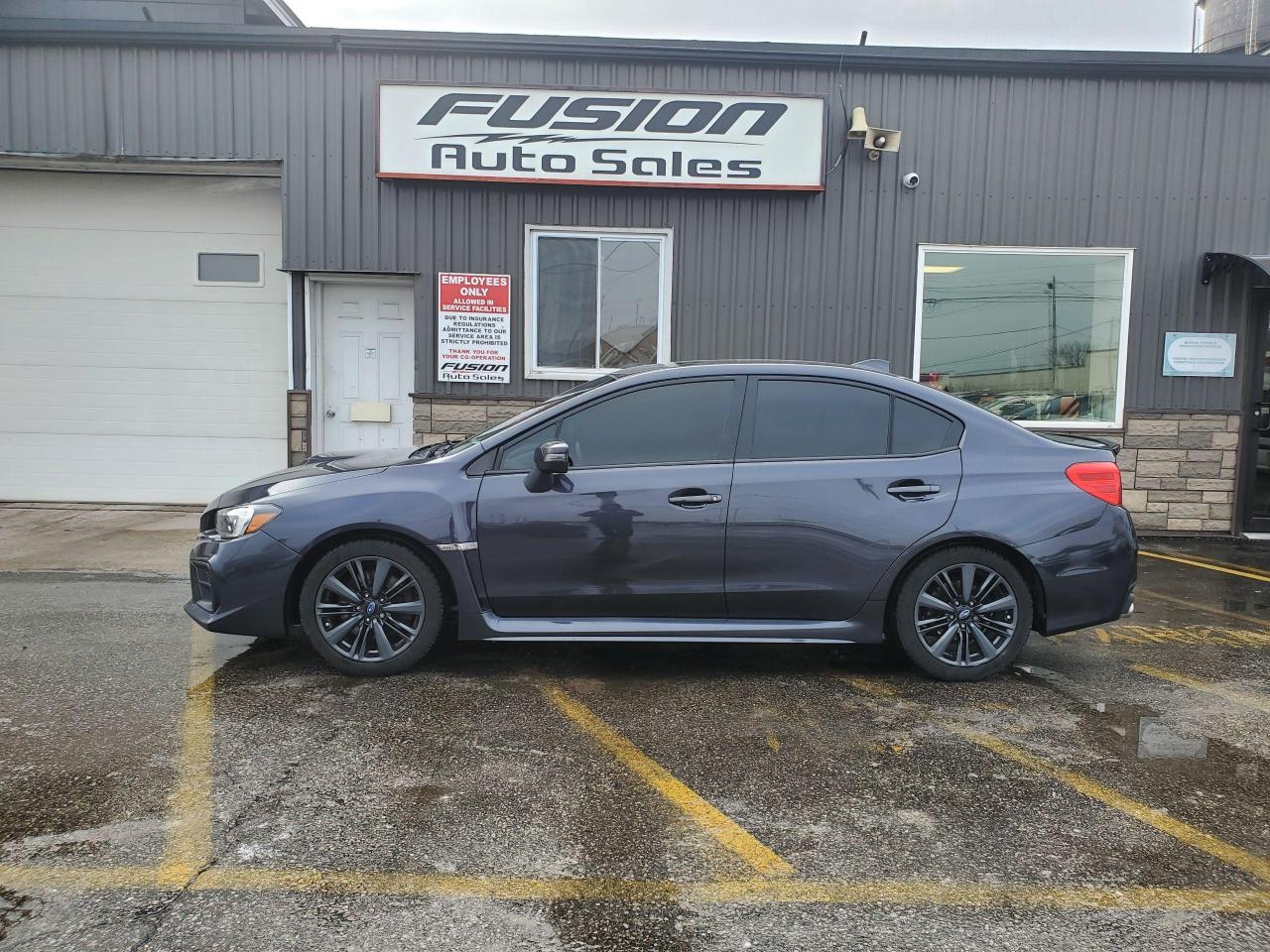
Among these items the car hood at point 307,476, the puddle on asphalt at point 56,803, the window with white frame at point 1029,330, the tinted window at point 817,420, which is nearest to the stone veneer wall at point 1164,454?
the window with white frame at point 1029,330

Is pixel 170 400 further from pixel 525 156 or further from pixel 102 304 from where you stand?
pixel 525 156

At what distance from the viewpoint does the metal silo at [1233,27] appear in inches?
457

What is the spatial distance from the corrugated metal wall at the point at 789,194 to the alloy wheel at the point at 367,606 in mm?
5165

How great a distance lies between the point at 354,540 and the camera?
15.2 feet

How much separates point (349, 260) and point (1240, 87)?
9117 mm

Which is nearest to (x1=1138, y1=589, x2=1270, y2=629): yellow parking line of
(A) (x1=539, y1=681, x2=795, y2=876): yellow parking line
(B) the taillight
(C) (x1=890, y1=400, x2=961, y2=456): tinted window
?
(B) the taillight

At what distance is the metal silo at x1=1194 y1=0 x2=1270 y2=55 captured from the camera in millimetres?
11617

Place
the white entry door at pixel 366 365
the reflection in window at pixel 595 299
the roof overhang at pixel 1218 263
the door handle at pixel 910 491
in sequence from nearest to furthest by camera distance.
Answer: the door handle at pixel 910 491
the roof overhang at pixel 1218 263
the reflection in window at pixel 595 299
the white entry door at pixel 366 365

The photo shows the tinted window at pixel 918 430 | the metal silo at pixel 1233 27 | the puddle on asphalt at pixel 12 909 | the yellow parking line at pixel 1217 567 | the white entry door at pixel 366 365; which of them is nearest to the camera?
the puddle on asphalt at pixel 12 909

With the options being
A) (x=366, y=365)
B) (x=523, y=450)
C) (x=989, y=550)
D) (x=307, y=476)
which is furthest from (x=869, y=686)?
(x=366, y=365)

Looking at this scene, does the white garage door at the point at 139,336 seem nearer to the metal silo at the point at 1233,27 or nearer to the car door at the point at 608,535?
the car door at the point at 608,535

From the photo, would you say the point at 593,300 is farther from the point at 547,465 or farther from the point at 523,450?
the point at 547,465

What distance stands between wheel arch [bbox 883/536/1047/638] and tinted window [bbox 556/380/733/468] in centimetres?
104

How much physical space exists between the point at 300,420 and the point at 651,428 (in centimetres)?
616
